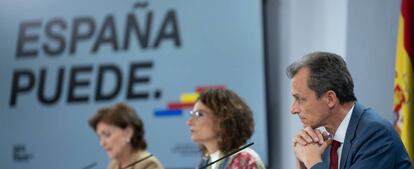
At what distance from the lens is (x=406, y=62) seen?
11.0ft

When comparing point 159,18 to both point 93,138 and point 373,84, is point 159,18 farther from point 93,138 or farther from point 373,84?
point 373,84

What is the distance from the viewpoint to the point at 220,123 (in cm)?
317

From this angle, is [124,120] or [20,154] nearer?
[124,120]

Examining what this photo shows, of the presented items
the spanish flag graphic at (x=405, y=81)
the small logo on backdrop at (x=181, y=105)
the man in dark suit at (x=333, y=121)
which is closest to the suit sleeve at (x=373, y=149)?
the man in dark suit at (x=333, y=121)

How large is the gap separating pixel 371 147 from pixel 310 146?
0.75ft

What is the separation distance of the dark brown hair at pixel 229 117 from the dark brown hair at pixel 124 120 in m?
0.70

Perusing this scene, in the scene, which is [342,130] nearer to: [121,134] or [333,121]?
[333,121]

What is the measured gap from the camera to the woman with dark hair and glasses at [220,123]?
124 inches

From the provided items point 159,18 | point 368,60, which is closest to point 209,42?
point 159,18

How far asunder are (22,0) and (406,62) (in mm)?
3045

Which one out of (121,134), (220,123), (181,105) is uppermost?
(220,123)

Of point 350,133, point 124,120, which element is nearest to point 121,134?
point 124,120

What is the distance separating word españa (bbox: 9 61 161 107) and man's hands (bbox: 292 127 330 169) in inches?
103

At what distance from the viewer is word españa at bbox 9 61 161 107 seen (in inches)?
197
